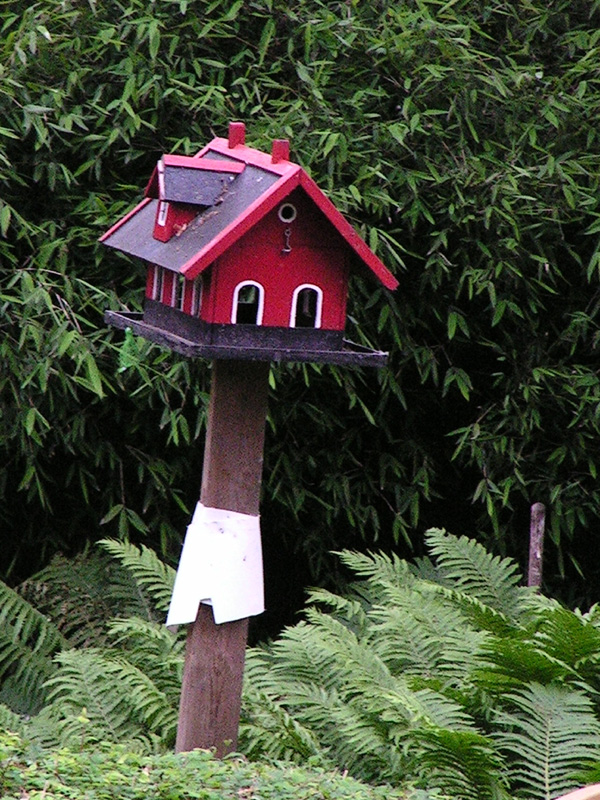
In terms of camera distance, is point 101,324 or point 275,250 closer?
point 275,250

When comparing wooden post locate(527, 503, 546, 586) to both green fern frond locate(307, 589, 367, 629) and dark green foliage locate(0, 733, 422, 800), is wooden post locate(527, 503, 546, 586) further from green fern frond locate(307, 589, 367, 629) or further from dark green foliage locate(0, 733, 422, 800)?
dark green foliage locate(0, 733, 422, 800)

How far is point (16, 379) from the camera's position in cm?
451

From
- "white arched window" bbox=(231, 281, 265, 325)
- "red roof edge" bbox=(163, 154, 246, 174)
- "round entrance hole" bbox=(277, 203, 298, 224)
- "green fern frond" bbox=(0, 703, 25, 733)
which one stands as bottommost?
"green fern frond" bbox=(0, 703, 25, 733)

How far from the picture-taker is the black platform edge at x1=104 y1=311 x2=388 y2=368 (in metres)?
3.01

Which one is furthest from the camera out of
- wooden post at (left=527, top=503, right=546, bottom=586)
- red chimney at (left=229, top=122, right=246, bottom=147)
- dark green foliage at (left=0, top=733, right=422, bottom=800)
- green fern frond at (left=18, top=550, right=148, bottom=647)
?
green fern frond at (left=18, top=550, right=148, bottom=647)

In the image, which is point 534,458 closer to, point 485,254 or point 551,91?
point 485,254

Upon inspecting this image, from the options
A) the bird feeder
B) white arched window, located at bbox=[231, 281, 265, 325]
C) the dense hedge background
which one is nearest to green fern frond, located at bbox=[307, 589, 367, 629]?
the dense hedge background

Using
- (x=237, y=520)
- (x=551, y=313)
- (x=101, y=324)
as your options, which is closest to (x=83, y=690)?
(x=237, y=520)

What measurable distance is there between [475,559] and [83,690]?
1.62m

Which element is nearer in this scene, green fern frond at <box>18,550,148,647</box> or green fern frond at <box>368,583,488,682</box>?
green fern frond at <box>368,583,488,682</box>

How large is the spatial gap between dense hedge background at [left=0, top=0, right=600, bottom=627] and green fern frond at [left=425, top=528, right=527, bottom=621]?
35 centimetres

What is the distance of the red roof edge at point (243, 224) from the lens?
2.94 metres

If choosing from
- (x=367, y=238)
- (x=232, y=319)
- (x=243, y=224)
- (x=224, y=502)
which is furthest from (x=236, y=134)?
(x=367, y=238)

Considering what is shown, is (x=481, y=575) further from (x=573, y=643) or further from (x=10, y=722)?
(x=10, y=722)
